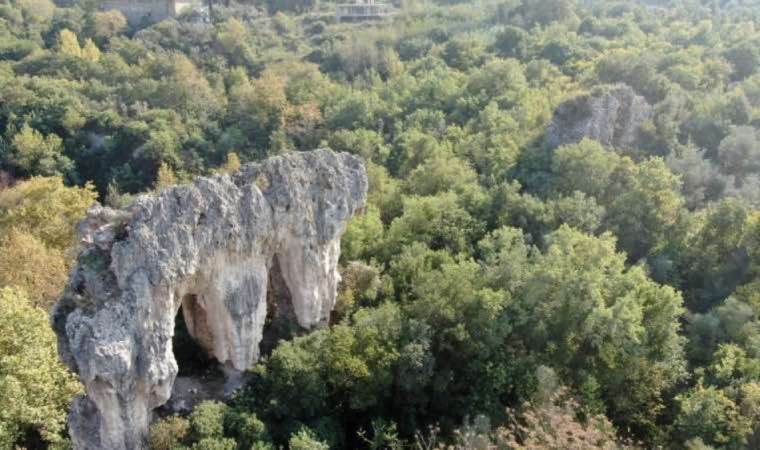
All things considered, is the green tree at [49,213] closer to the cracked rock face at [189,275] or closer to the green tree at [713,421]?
the cracked rock face at [189,275]

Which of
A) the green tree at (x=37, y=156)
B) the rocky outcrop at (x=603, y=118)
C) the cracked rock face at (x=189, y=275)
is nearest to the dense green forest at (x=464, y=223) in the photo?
the green tree at (x=37, y=156)

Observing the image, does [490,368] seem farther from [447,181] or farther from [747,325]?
[447,181]

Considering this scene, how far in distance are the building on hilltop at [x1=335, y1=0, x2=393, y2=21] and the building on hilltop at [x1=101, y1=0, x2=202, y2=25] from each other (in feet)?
74.8

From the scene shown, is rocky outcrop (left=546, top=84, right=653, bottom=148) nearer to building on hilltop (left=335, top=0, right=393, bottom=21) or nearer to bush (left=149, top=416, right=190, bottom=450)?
bush (left=149, top=416, right=190, bottom=450)

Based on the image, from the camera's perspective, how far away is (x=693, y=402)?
84.6 ft

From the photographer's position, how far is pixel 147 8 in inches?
3696

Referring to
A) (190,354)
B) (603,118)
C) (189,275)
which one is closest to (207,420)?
(190,354)

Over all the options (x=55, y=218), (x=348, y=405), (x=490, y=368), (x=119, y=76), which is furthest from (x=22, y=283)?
(x=119, y=76)

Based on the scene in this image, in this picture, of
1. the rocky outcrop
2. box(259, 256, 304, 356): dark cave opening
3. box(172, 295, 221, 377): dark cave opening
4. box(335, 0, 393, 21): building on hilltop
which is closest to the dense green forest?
the rocky outcrop

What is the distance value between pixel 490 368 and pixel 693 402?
332 inches

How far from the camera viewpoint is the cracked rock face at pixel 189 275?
2098 centimetres

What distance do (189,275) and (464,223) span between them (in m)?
18.2

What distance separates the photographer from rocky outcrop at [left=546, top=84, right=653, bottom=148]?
153 feet

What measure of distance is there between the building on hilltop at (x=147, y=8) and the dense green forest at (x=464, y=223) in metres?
16.5
